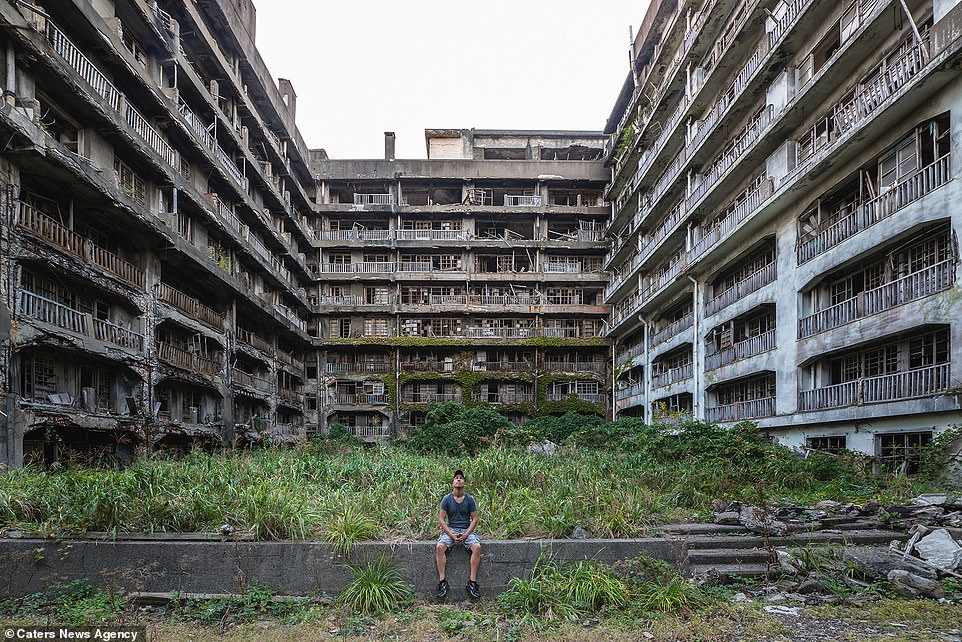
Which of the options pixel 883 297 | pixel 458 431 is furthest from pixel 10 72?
pixel 883 297

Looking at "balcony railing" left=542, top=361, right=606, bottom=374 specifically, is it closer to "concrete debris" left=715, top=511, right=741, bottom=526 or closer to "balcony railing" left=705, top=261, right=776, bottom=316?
"balcony railing" left=705, top=261, right=776, bottom=316

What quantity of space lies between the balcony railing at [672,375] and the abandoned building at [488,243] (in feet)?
0.59

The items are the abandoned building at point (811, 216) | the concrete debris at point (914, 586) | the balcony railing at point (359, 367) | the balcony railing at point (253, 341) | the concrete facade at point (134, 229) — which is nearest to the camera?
the concrete debris at point (914, 586)

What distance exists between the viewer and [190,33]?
989 inches

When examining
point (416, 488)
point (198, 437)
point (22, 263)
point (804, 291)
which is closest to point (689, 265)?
point (804, 291)

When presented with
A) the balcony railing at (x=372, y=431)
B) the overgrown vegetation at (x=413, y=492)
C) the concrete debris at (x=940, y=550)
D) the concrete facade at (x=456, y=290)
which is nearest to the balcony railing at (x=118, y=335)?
the overgrown vegetation at (x=413, y=492)

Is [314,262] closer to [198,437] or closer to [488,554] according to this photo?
[198,437]

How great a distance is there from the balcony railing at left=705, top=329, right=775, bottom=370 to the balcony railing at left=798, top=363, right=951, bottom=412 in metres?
2.81

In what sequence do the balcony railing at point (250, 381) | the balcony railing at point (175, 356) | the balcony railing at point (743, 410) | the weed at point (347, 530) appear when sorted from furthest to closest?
the balcony railing at point (250, 381), the balcony railing at point (175, 356), the balcony railing at point (743, 410), the weed at point (347, 530)

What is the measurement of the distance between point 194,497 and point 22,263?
11.2 metres

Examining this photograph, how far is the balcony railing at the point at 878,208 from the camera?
13938 mm

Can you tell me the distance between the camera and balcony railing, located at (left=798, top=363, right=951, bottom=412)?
13914mm

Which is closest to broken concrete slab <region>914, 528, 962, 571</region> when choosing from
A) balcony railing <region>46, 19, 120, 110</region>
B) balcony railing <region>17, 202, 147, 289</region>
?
balcony railing <region>17, 202, 147, 289</region>

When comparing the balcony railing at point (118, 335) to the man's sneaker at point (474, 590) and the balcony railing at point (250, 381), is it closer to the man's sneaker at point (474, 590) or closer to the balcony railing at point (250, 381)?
the balcony railing at point (250, 381)
